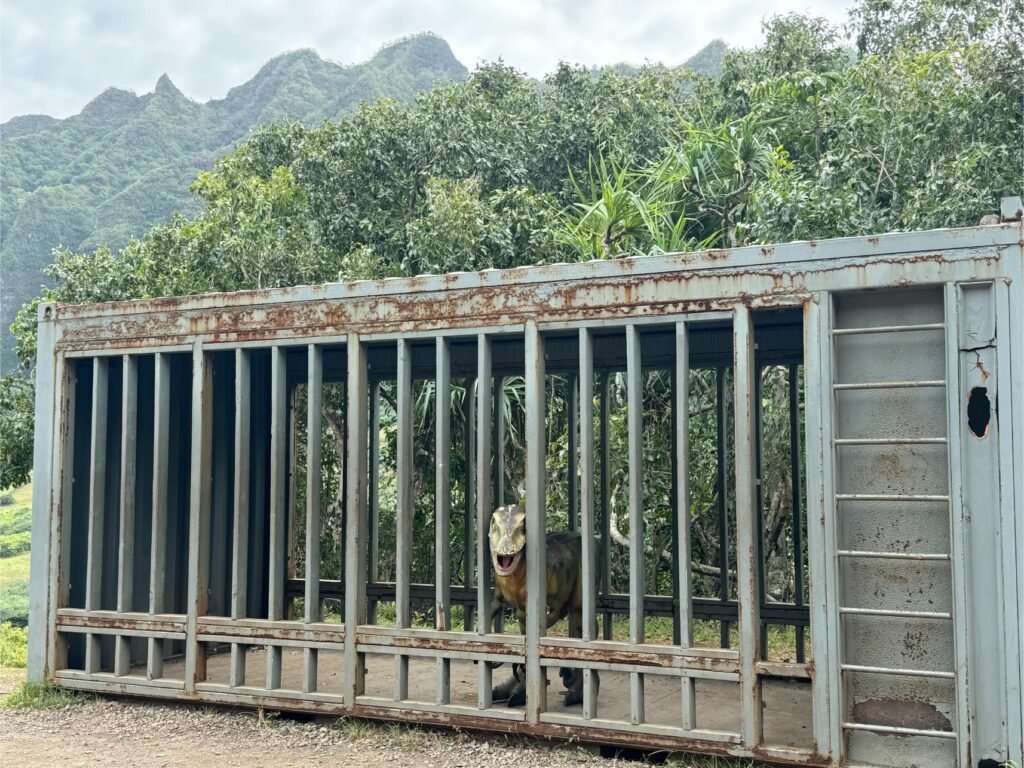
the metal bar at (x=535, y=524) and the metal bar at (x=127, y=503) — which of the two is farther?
the metal bar at (x=127, y=503)

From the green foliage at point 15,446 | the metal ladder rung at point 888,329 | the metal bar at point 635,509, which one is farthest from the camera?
the green foliage at point 15,446

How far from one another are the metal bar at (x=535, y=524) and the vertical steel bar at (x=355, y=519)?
1258mm

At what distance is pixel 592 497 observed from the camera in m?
6.57

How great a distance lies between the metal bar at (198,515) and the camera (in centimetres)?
779

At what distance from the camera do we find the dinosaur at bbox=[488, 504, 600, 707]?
6816mm

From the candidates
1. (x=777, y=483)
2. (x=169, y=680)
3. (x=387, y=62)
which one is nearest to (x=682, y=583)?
(x=169, y=680)

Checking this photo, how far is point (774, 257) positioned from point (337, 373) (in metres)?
4.55

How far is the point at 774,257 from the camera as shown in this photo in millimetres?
6055

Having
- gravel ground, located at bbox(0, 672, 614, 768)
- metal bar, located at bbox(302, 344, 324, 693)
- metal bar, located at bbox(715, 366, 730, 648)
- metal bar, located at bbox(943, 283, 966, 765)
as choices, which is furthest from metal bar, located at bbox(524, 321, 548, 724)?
metal bar, located at bbox(943, 283, 966, 765)

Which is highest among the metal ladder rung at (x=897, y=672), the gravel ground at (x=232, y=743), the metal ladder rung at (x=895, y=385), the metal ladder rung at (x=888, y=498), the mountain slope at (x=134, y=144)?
the mountain slope at (x=134, y=144)

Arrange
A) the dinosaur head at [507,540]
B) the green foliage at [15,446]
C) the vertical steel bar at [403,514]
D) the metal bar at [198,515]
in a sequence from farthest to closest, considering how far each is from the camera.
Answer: the green foliage at [15,446], the metal bar at [198,515], the vertical steel bar at [403,514], the dinosaur head at [507,540]

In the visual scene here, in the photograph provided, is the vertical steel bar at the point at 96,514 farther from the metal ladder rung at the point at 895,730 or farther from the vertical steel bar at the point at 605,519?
the metal ladder rung at the point at 895,730

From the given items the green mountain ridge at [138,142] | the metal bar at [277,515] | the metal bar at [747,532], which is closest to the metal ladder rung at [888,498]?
the metal bar at [747,532]

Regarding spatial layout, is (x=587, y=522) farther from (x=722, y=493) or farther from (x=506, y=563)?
(x=722, y=493)
